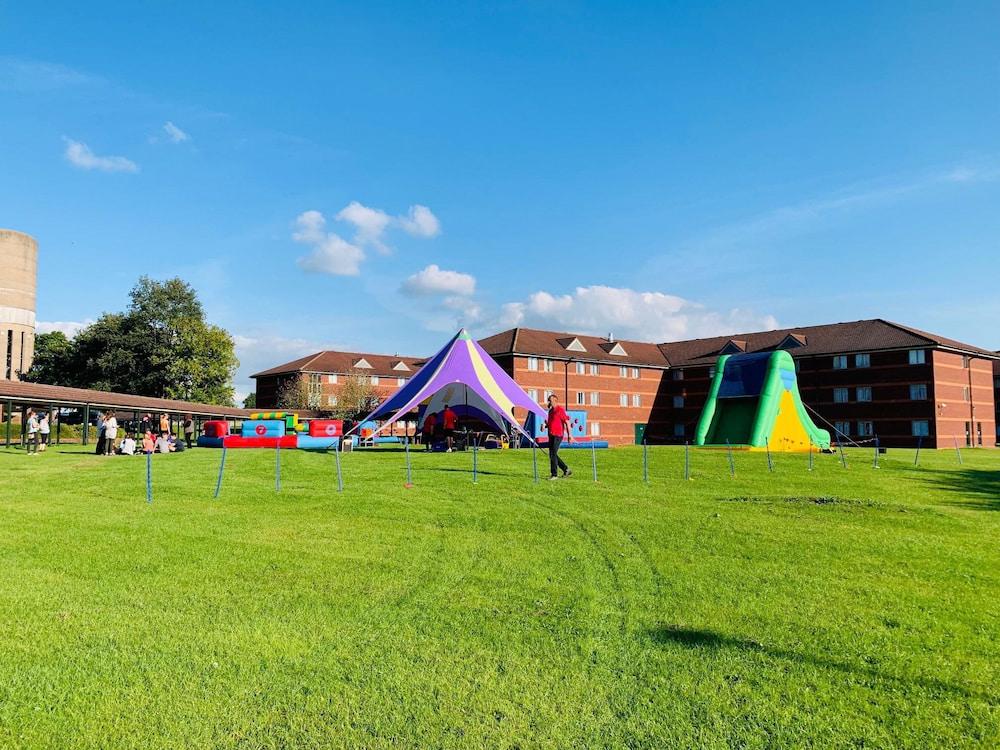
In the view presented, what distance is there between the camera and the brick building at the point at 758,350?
5044 cm

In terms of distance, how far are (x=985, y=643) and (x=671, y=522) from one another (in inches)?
200

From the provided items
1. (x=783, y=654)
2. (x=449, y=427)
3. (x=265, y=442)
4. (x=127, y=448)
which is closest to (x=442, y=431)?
(x=449, y=427)

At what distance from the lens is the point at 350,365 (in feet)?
233

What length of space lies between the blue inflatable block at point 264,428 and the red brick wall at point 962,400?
4422cm

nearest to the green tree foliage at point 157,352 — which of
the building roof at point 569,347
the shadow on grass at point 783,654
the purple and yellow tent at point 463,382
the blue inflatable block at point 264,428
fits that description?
the building roof at point 569,347

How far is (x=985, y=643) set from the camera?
5.37 m

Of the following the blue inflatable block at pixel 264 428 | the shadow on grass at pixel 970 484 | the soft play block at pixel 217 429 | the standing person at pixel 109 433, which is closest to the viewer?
the shadow on grass at pixel 970 484

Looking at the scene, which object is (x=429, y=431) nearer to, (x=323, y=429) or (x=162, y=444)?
(x=323, y=429)

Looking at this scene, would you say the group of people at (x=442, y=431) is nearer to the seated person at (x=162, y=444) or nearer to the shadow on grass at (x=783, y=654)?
the seated person at (x=162, y=444)

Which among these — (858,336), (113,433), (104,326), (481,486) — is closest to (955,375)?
(858,336)

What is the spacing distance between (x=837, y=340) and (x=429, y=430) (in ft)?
128

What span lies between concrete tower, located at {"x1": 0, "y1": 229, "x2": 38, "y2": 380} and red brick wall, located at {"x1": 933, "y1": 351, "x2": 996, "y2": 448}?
263 feet

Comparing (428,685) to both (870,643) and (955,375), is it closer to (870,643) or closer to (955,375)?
(870,643)

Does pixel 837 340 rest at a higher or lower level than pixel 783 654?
higher
